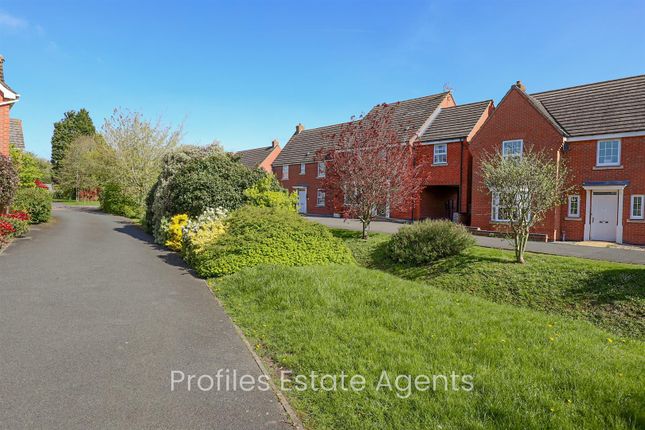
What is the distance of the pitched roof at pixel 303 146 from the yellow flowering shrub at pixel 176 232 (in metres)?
23.2

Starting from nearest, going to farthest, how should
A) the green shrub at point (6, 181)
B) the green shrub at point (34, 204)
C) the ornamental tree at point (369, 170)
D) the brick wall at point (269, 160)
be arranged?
the ornamental tree at point (369, 170) < the green shrub at point (6, 181) < the green shrub at point (34, 204) < the brick wall at point (269, 160)

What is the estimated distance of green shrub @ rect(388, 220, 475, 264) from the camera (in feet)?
38.4

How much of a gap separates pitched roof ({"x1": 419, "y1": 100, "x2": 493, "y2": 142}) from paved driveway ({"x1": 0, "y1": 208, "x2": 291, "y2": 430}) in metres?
20.3

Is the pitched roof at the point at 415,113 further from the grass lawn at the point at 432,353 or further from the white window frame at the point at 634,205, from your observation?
the grass lawn at the point at 432,353

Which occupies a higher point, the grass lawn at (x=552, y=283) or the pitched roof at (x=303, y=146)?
the pitched roof at (x=303, y=146)

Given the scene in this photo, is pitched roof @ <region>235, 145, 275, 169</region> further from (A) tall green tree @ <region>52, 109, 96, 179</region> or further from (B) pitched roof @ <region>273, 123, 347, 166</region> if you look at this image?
(A) tall green tree @ <region>52, 109, 96, 179</region>

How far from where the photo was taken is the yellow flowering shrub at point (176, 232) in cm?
1333

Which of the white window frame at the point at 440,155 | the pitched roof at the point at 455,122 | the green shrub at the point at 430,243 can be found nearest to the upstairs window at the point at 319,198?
the pitched roof at the point at 455,122

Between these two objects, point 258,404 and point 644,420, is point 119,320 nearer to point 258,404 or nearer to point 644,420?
point 258,404

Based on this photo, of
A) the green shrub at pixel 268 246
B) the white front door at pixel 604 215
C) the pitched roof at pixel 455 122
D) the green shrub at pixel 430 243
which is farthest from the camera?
the pitched roof at pixel 455 122

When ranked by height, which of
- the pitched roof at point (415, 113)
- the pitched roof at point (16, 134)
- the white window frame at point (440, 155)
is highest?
the pitched roof at point (415, 113)

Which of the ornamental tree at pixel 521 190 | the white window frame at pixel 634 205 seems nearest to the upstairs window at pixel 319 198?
the white window frame at pixel 634 205

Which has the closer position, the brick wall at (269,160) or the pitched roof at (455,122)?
the pitched roof at (455,122)

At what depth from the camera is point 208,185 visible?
14008 mm
